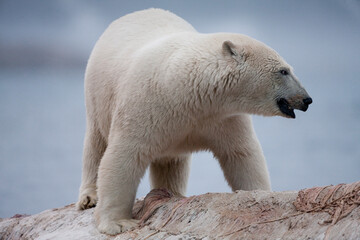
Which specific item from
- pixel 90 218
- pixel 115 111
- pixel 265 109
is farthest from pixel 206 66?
pixel 90 218

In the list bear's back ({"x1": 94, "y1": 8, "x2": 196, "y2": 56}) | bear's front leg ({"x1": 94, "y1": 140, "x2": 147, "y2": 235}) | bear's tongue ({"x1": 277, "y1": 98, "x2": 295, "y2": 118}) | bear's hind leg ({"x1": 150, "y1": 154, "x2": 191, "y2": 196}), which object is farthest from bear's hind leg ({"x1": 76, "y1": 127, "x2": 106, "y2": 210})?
bear's tongue ({"x1": 277, "y1": 98, "x2": 295, "y2": 118})

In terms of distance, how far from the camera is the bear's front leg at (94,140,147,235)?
534 centimetres

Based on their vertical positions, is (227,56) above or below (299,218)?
above

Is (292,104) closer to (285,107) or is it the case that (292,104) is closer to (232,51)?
(285,107)

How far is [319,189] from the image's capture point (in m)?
4.14

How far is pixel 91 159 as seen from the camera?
6.82m

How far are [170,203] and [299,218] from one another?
1543mm

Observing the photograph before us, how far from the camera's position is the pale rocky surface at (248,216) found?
3.77 meters

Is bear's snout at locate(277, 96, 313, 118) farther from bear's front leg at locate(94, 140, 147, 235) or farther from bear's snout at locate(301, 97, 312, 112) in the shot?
bear's front leg at locate(94, 140, 147, 235)

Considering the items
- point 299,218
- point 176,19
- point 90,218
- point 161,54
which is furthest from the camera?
point 176,19

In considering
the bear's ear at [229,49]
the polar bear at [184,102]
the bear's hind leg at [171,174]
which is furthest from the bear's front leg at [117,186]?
the bear's hind leg at [171,174]

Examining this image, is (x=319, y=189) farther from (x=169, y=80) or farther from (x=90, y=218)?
(x=90, y=218)

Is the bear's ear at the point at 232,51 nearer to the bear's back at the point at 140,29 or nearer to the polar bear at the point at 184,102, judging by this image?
the polar bear at the point at 184,102

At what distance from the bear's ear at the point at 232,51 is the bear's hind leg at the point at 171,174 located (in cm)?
217
